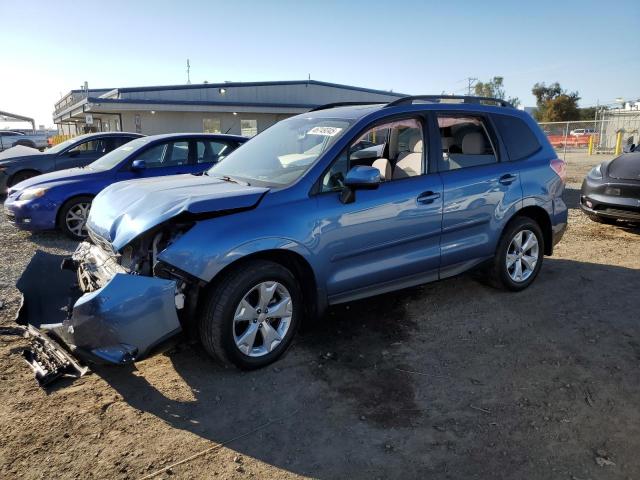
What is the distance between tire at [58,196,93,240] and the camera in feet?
23.6

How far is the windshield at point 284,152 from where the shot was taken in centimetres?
378

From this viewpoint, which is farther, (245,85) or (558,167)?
(245,85)

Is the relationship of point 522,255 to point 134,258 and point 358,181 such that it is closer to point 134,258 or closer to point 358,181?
point 358,181

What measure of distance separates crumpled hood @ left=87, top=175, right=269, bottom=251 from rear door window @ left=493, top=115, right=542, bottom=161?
2675mm

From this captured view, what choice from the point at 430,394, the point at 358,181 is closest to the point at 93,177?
the point at 358,181

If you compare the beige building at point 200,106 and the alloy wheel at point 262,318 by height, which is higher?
the beige building at point 200,106

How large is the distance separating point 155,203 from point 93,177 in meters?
4.68

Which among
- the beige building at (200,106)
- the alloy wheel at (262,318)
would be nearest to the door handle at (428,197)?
the alloy wheel at (262,318)

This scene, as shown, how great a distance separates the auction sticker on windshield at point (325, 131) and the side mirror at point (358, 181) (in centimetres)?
43

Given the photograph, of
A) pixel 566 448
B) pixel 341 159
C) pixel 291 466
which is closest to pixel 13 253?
pixel 341 159

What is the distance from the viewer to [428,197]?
411 centimetres

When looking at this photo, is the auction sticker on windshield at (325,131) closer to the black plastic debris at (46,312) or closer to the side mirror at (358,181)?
the side mirror at (358,181)

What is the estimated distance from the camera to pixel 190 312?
3195 mm

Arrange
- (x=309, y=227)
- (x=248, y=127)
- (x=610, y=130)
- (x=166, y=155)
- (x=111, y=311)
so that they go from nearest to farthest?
1. (x=111, y=311)
2. (x=309, y=227)
3. (x=166, y=155)
4. (x=610, y=130)
5. (x=248, y=127)
